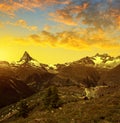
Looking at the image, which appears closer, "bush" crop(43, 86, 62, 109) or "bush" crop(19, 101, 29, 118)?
"bush" crop(43, 86, 62, 109)

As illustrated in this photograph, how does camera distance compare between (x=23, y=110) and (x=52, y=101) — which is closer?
(x=52, y=101)

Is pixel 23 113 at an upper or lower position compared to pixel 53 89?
lower

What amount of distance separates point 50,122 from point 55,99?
2985cm

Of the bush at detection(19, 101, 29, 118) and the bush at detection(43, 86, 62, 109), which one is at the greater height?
the bush at detection(43, 86, 62, 109)

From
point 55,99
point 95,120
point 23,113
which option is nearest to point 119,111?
point 95,120

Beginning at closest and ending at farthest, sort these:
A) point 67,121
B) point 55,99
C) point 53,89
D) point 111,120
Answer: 1. point 111,120
2. point 67,121
3. point 55,99
4. point 53,89

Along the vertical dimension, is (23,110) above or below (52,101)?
below

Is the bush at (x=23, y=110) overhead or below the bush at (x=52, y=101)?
below

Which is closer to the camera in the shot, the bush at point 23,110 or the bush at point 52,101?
the bush at point 52,101

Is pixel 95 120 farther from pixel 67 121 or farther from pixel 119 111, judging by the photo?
pixel 119 111

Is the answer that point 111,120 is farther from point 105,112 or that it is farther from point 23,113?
point 23,113

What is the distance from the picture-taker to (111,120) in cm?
4009

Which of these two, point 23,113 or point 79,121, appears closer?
point 79,121

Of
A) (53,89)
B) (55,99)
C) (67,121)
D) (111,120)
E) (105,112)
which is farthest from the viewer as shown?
(53,89)
